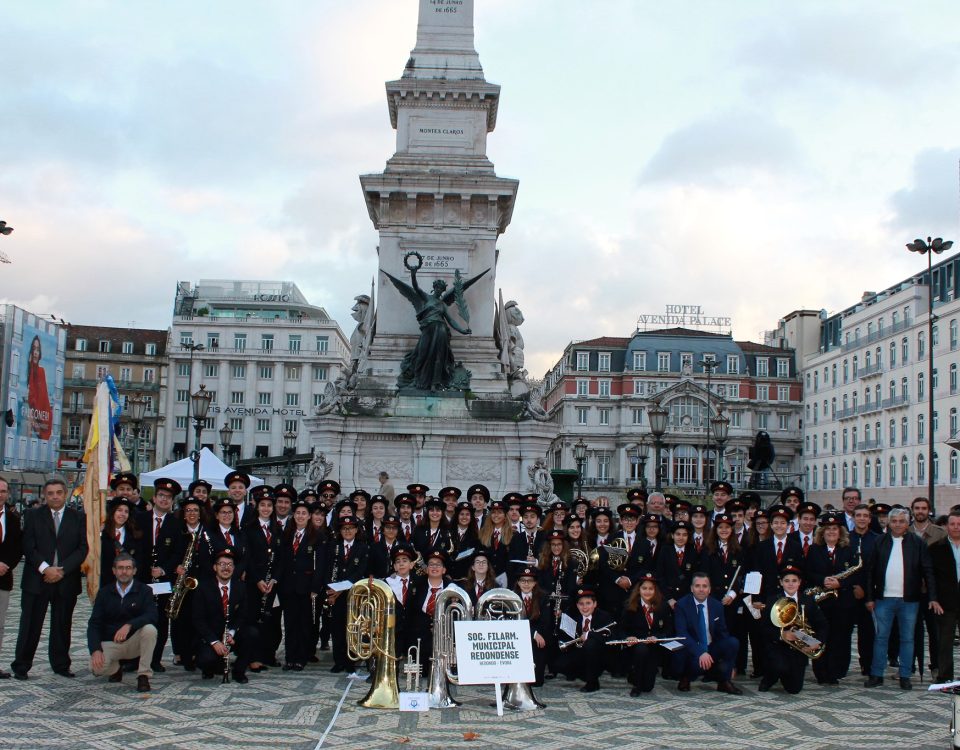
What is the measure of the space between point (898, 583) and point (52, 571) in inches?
377

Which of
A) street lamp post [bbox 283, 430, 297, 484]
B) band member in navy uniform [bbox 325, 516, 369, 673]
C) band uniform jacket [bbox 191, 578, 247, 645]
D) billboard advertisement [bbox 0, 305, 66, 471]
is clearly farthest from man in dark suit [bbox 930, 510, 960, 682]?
billboard advertisement [bbox 0, 305, 66, 471]

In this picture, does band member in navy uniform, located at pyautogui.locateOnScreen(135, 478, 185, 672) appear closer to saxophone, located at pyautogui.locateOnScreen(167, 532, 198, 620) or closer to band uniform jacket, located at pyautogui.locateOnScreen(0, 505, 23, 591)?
saxophone, located at pyautogui.locateOnScreen(167, 532, 198, 620)

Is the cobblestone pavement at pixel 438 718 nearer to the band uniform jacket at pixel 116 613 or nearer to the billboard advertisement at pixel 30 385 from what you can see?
the band uniform jacket at pixel 116 613

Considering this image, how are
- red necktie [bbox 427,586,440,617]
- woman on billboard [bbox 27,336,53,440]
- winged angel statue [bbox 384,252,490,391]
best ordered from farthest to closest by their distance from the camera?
woman on billboard [bbox 27,336,53,440] < winged angel statue [bbox 384,252,490,391] < red necktie [bbox 427,586,440,617]

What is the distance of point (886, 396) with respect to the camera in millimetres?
70125

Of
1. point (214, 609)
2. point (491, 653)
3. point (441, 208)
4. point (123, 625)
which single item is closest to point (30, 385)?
point (441, 208)

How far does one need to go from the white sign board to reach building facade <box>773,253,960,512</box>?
174 ft

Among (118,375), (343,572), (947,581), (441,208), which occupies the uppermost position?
(118,375)

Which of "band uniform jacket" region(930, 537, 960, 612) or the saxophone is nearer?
the saxophone

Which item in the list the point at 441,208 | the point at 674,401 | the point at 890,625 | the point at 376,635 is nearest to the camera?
the point at 376,635

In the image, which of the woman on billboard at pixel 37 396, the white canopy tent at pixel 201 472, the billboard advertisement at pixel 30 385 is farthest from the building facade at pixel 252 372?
the white canopy tent at pixel 201 472

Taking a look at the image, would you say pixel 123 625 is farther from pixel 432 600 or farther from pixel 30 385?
pixel 30 385

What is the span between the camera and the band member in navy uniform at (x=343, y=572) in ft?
41.9

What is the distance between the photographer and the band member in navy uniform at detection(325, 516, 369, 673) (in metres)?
12.8
